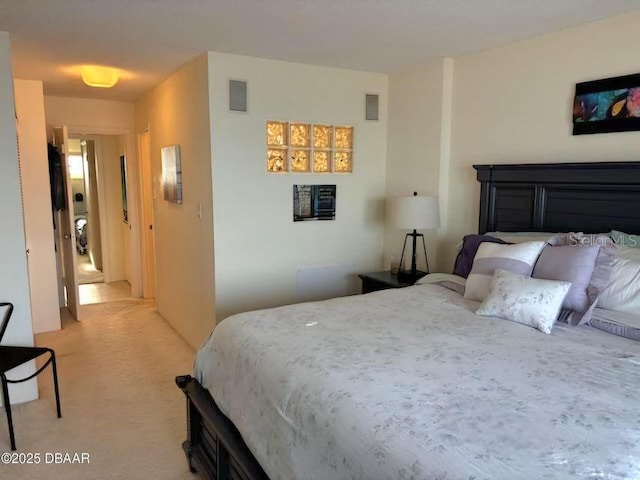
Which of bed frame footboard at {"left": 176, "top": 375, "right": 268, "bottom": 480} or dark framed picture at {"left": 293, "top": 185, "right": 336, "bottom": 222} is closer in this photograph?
bed frame footboard at {"left": 176, "top": 375, "right": 268, "bottom": 480}

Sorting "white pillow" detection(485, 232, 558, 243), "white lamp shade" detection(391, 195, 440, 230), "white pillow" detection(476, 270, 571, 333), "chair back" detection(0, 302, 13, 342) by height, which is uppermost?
"white lamp shade" detection(391, 195, 440, 230)

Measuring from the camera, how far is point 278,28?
9.37 feet

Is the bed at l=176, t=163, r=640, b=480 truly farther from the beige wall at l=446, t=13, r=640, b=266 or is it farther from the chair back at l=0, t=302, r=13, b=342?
the chair back at l=0, t=302, r=13, b=342

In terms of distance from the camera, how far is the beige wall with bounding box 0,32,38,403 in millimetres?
2895

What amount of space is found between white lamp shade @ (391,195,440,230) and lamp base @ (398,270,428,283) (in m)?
0.42

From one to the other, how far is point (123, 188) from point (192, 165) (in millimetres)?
3138

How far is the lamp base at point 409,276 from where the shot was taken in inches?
143

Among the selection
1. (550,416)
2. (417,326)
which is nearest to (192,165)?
(417,326)

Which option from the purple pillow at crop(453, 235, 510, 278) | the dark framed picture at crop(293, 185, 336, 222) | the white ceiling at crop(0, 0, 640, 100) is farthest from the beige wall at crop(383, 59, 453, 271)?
the purple pillow at crop(453, 235, 510, 278)

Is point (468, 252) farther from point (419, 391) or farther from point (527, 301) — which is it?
point (419, 391)

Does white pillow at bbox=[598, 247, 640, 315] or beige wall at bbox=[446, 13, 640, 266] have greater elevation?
beige wall at bbox=[446, 13, 640, 266]

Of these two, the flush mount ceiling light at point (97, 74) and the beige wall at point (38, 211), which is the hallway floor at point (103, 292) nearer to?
the beige wall at point (38, 211)

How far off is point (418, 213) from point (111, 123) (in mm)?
3922

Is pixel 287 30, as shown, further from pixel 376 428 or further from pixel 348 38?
pixel 376 428
